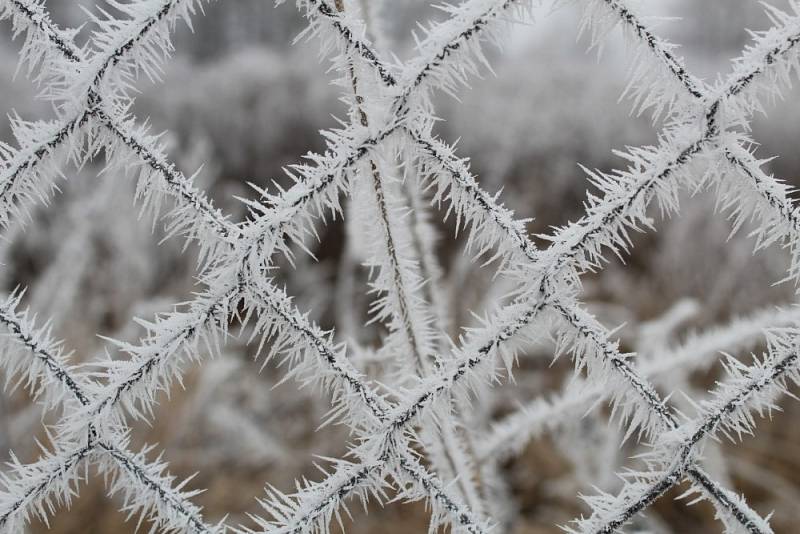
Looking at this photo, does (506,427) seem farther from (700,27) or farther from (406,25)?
(700,27)

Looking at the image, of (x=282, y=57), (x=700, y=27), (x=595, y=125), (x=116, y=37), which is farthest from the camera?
(x=700, y=27)

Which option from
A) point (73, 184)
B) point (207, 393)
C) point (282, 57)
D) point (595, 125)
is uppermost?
point (282, 57)

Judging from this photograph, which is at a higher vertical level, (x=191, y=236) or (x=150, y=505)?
(x=191, y=236)

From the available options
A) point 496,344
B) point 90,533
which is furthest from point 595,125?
point 496,344

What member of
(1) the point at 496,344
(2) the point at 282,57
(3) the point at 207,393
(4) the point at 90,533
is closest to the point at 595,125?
(2) the point at 282,57

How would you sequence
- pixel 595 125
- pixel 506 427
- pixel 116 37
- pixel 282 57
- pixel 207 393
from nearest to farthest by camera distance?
pixel 116 37
pixel 506 427
pixel 207 393
pixel 595 125
pixel 282 57

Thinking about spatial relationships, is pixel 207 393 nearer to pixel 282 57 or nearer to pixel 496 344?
pixel 496 344

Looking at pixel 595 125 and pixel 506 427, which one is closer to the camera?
pixel 506 427
